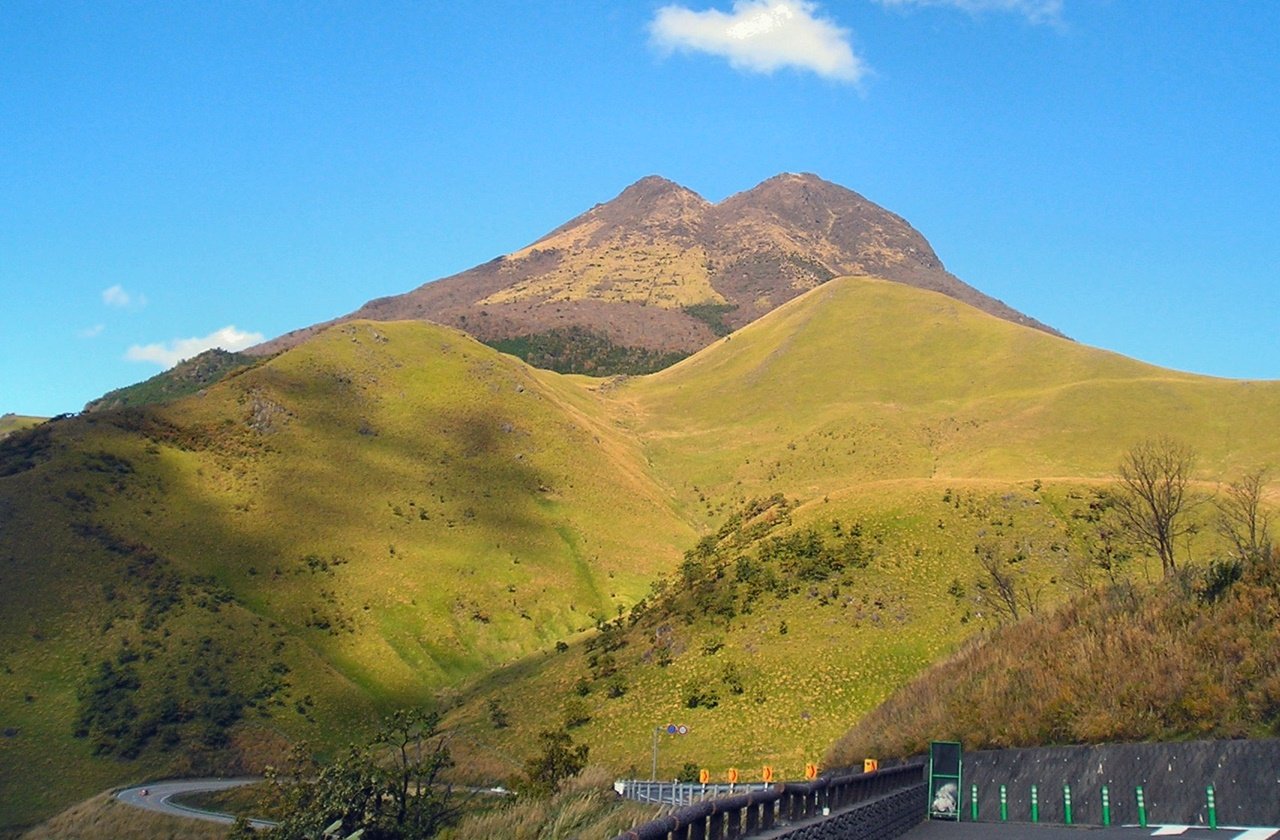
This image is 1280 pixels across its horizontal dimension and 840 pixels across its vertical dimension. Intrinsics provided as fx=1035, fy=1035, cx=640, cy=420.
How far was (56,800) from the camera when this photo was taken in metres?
63.1

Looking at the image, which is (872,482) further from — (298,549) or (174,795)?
(174,795)

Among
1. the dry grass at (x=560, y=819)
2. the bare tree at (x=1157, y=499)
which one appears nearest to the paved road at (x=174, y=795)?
the dry grass at (x=560, y=819)

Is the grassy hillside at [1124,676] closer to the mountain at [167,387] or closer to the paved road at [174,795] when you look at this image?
the paved road at [174,795]

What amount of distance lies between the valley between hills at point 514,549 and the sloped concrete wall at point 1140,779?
2620 centimetres

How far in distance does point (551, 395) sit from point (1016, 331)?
287ft

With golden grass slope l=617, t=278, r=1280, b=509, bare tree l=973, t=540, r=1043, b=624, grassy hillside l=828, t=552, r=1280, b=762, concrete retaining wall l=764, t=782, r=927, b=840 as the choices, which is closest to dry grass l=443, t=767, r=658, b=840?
concrete retaining wall l=764, t=782, r=927, b=840

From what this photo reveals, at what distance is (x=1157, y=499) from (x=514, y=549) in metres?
68.7

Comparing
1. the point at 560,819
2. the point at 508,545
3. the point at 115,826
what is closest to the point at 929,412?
the point at 508,545

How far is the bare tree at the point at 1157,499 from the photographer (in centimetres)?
5181

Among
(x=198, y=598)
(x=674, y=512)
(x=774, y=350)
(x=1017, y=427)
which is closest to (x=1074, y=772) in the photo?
(x=198, y=598)

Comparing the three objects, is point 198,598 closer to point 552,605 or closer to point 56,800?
point 56,800

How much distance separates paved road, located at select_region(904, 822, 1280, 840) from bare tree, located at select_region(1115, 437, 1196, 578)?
14889 millimetres

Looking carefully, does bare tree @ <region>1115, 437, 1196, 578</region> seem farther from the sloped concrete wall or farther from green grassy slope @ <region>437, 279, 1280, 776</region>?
the sloped concrete wall

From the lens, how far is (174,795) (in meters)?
60.3
